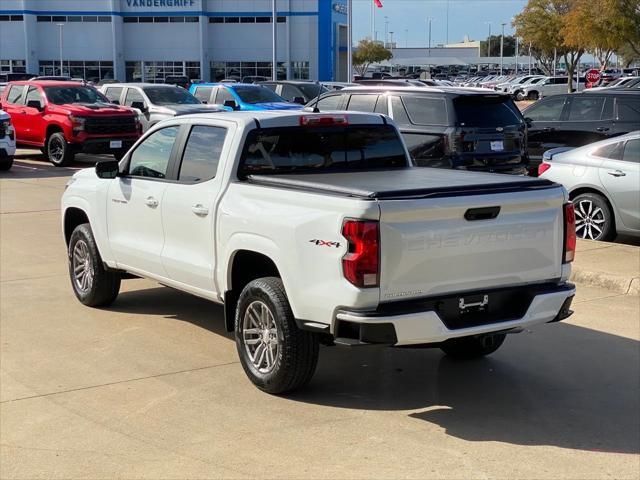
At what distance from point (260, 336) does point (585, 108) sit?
40.6 feet

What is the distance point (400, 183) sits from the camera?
586 centimetres

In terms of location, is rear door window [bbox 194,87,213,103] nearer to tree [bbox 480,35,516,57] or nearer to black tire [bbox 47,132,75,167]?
black tire [bbox 47,132,75,167]

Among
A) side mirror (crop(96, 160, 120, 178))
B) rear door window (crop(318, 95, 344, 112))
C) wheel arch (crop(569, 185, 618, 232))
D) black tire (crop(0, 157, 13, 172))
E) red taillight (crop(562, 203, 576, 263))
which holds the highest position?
rear door window (crop(318, 95, 344, 112))

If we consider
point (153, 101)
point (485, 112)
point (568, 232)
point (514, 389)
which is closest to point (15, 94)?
point (153, 101)

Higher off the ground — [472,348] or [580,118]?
[580,118]

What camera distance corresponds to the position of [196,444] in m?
5.27

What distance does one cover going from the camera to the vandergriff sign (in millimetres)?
77875

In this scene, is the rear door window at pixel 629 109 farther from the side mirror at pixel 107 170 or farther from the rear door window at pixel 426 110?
the side mirror at pixel 107 170

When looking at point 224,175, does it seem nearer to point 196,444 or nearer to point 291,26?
point 196,444

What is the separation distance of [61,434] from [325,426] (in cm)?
157

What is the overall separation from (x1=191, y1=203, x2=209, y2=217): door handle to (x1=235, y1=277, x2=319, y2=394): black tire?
74 cm

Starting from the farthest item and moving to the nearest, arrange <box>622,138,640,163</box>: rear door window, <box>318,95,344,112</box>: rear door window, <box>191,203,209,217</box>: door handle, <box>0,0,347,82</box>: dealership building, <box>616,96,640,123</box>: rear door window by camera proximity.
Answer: <box>0,0,347,82</box>: dealership building → <box>616,96,640,123</box>: rear door window → <box>318,95,344,112</box>: rear door window → <box>622,138,640,163</box>: rear door window → <box>191,203,209,217</box>: door handle

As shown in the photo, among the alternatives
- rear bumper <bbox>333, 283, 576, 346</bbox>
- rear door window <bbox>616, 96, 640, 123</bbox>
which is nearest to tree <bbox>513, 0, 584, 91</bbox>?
rear door window <bbox>616, 96, 640, 123</bbox>

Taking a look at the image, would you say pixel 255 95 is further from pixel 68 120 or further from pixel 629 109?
pixel 629 109
